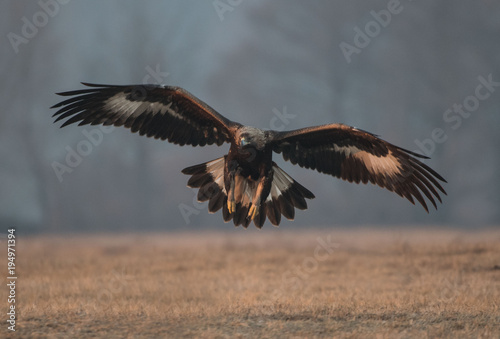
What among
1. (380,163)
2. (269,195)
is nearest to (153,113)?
(269,195)

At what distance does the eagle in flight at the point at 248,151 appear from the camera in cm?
852

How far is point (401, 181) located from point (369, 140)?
2.83 feet

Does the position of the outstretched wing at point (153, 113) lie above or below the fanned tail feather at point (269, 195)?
above

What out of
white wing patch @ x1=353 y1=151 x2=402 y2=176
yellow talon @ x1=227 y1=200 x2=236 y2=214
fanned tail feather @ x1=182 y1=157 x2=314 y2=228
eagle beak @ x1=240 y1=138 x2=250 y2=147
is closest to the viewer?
eagle beak @ x1=240 y1=138 x2=250 y2=147

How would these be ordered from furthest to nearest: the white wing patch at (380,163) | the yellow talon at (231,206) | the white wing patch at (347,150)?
the white wing patch at (347,150) → the white wing patch at (380,163) → the yellow talon at (231,206)

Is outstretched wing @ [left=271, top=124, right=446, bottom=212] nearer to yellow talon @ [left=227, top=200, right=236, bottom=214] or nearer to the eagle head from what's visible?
the eagle head

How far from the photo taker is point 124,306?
30.2 ft

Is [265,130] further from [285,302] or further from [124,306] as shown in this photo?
[124,306]

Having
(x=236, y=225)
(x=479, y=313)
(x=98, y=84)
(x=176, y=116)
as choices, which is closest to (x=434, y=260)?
(x=479, y=313)

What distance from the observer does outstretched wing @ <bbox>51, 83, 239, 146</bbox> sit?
8680mm

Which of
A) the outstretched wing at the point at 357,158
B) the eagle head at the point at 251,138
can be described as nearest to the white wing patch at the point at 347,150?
the outstretched wing at the point at 357,158

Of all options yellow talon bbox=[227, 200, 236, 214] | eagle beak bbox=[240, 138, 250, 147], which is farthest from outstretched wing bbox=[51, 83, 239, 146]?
yellow talon bbox=[227, 200, 236, 214]

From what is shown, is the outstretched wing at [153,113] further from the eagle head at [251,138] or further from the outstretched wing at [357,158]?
the outstretched wing at [357,158]

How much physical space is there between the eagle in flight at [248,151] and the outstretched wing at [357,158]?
0.02 m
